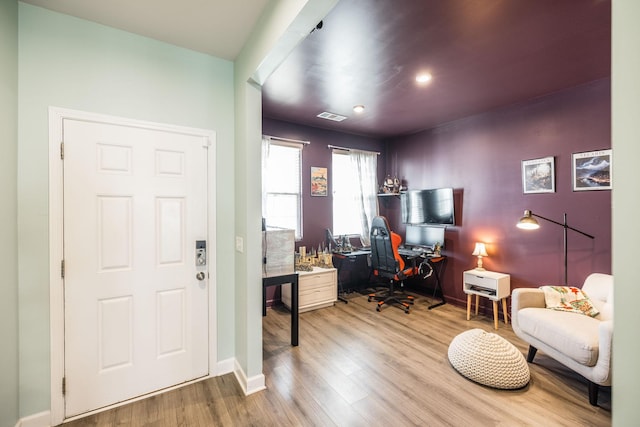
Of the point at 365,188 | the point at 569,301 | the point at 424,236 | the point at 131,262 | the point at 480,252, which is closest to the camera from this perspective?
the point at 131,262

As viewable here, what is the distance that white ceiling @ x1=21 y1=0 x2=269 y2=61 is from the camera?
5.87 ft

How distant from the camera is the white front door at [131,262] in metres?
1.90

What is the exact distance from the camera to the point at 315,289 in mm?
3977

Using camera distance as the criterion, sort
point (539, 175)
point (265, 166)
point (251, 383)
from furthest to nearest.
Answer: point (265, 166)
point (539, 175)
point (251, 383)

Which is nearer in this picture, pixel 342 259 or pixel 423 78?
pixel 423 78

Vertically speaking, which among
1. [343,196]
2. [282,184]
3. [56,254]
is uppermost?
[282,184]

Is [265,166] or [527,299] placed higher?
[265,166]

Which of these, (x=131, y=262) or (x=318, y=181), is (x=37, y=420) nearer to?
(x=131, y=262)

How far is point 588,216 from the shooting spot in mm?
2994

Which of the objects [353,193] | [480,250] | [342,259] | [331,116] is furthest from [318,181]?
[480,250]

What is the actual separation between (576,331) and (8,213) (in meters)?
3.94

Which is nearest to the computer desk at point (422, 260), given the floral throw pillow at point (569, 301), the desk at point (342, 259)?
the desk at point (342, 259)

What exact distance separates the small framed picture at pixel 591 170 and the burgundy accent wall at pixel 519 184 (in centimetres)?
5

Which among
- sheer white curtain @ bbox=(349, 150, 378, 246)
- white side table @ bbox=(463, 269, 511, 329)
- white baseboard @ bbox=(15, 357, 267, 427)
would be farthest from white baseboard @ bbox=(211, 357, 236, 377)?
sheer white curtain @ bbox=(349, 150, 378, 246)
